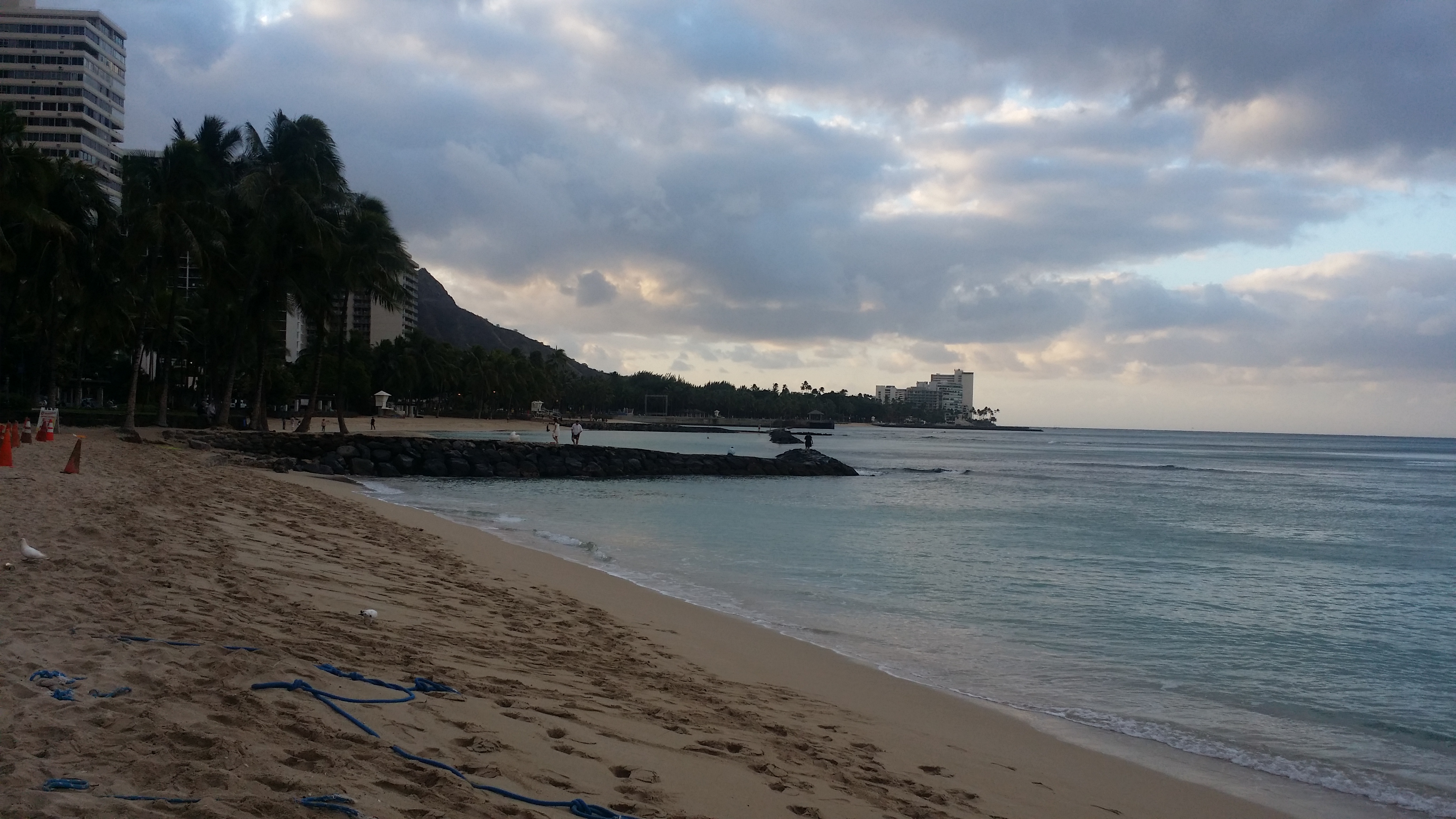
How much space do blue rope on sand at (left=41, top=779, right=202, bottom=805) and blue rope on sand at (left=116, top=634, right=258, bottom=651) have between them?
190 centimetres

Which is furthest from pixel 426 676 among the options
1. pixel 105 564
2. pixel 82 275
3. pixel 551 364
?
pixel 551 364

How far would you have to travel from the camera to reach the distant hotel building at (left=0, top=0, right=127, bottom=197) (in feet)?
321

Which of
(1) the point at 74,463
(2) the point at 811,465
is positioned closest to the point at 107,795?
(1) the point at 74,463

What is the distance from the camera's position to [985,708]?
277 inches

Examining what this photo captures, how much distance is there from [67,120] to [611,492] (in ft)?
338

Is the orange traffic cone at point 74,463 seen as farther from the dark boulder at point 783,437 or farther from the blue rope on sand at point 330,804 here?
the dark boulder at point 783,437

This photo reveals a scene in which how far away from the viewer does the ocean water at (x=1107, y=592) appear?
7215 millimetres

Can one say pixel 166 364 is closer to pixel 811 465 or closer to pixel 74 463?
pixel 74 463

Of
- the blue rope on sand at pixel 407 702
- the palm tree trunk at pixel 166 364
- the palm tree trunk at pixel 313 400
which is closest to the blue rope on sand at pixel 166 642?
the blue rope on sand at pixel 407 702

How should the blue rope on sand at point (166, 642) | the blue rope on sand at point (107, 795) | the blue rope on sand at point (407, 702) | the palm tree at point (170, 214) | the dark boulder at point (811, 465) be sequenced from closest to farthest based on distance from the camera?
the blue rope on sand at point (107, 795)
the blue rope on sand at point (407, 702)
the blue rope on sand at point (166, 642)
the palm tree at point (170, 214)
the dark boulder at point (811, 465)

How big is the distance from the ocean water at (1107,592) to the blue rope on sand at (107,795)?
19.9 ft

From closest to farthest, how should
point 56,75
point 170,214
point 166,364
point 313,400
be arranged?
point 170,214 → point 166,364 → point 313,400 → point 56,75

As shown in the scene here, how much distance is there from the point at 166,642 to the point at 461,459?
30.6m

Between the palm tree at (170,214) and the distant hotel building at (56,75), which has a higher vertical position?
the distant hotel building at (56,75)
